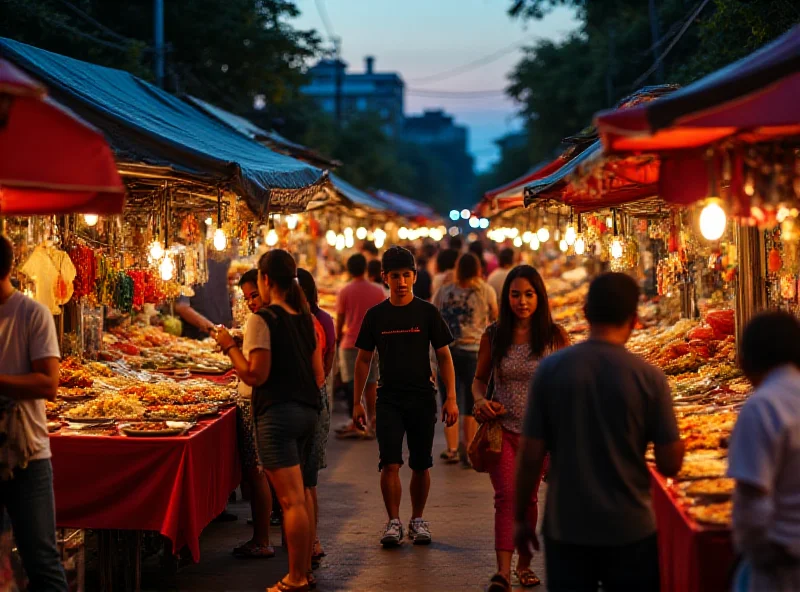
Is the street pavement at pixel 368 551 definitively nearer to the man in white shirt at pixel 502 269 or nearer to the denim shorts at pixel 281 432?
the denim shorts at pixel 281 432

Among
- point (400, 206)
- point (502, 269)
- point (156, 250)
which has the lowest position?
point (502, 269)

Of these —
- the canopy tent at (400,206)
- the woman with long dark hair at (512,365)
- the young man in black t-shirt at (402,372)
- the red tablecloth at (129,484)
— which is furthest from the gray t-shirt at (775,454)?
the canopy tent at (400,206)

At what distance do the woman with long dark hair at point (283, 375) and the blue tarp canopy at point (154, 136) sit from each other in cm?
191

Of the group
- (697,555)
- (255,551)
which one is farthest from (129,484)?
(697,555)

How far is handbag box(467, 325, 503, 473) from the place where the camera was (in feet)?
20.6

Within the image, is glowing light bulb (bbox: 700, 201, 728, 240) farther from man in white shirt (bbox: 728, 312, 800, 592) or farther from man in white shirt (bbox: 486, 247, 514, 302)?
man in white shirt (bbox: 486, 247, 514, 302)

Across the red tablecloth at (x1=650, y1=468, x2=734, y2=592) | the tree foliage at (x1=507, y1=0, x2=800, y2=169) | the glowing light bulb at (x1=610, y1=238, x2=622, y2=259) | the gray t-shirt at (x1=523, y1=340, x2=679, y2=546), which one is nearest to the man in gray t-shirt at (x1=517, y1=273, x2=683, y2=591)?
the gray t-shirt at (x1=523, y1=340, x2=679, y2=546)

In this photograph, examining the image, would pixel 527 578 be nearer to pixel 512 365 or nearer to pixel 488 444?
pixel 488 444

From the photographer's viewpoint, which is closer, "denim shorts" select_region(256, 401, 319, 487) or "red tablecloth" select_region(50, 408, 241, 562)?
"denim shorts" select_region(256, 401, 319, 487)

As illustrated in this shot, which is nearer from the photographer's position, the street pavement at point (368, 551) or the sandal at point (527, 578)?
the sandal at point (527, 578)

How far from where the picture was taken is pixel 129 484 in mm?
6410

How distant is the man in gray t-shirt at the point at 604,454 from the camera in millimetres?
4008

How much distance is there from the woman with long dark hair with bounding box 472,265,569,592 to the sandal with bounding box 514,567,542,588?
0.31m

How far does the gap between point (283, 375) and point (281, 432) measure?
33 centimetres
